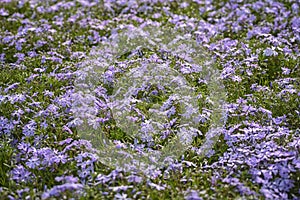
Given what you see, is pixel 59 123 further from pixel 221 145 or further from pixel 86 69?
pixel 221 145

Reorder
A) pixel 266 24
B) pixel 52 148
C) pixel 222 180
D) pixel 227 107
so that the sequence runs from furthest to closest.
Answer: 1. pixel 266 24
2. pixel 227 107
3. pixel 52 148
4. pixel 222 180

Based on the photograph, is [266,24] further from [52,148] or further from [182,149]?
[52,148]

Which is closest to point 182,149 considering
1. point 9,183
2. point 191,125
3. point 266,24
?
point 191,125

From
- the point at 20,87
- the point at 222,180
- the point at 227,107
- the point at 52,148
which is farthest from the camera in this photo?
the point at 20,87

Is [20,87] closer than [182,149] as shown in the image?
No

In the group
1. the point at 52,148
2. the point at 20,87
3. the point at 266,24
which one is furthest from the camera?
the point at 266,24

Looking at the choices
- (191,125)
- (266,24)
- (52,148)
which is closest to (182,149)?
(191,125)
